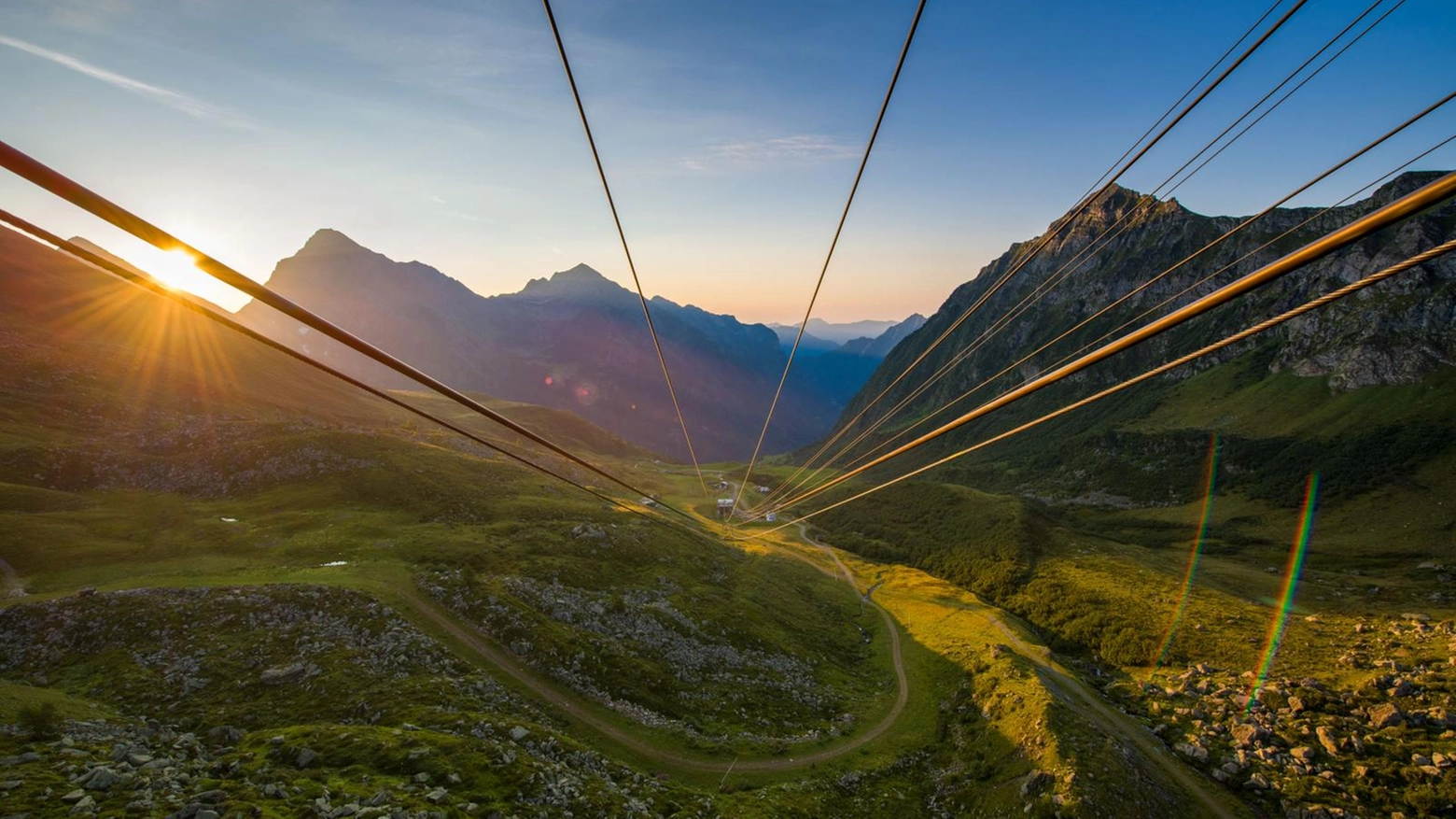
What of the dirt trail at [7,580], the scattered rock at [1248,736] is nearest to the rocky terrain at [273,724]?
the dirt trail at [7,580]

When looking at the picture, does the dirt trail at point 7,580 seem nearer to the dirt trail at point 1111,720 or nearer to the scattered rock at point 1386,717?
the dirt trail at point 1111,720

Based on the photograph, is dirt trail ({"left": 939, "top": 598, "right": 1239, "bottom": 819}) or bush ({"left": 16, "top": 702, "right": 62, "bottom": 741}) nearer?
bush ({"left": 16, "top": 702, "right": 62, "bottom": 741})

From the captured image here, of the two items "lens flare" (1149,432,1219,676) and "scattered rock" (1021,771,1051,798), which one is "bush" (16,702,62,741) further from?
"lens flare" (1149,432,1219,676)

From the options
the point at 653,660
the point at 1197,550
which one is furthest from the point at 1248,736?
the point at 1197,550

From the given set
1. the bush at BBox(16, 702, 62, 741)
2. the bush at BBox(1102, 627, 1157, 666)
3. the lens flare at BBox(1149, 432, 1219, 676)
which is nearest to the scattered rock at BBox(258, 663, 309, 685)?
the bush at BBox(16, 702, 62, 741)

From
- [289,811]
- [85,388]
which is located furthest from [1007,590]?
[85,388]
